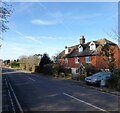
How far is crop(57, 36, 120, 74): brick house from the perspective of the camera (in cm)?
5178

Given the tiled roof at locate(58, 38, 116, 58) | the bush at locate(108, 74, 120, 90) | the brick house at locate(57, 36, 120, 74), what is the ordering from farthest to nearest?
1. the tiled roof at locate(58, 38, 116, 58)
2. the brick house at locate(57, 36, 120, 74)
3. the bush at locate(108, 74, 120, 90)

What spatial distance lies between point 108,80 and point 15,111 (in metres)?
17.1

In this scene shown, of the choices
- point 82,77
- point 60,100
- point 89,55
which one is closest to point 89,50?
point 89,55

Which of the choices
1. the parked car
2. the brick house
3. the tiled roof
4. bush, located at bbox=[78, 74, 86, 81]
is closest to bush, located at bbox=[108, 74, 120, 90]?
the parked car

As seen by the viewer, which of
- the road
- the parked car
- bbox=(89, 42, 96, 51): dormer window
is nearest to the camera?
the road

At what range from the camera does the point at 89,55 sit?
54.3 metres

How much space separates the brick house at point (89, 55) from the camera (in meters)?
51.8

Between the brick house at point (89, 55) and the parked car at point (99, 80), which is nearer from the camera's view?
the parked car at point (99, 80)

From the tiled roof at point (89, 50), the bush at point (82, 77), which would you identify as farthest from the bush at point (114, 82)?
the tiled roof at point (89, 50)

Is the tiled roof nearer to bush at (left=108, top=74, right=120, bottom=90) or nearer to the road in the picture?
bush at (left=108, top=74, right=120, bottom=90)

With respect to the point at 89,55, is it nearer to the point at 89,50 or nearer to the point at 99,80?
the point at 89,50

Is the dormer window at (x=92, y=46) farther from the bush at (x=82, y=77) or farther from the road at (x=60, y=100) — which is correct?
the road at (x=60, y=100)

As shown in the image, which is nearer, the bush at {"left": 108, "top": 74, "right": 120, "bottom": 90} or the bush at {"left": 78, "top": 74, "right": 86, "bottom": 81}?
the bush at {"left": 108, "top": 74, "right": 120, "bottom": 90}

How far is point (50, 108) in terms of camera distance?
527 inches
